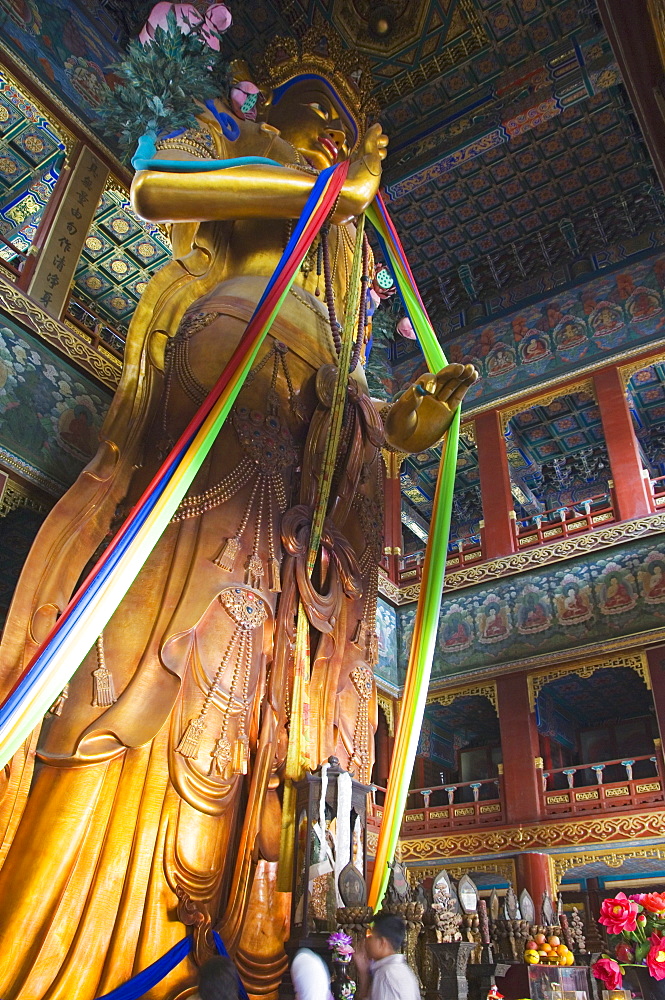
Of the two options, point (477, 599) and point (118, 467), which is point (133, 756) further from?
point (477, 599)

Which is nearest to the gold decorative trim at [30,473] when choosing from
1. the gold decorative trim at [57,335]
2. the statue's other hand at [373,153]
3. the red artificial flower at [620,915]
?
the gold decorative trim at [57,335]

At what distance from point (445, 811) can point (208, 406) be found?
5.79 metres

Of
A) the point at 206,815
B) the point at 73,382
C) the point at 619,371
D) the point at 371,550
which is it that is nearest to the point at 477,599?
the point at 619,371

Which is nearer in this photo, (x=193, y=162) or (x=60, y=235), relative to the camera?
(x=193, y=162)

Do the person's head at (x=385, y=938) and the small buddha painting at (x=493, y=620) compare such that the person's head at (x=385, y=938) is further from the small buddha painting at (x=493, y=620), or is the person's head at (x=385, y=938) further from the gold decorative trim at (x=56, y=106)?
the small buddha painting at (x=493, y=620)

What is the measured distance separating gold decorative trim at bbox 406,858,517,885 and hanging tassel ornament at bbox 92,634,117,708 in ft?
14.4

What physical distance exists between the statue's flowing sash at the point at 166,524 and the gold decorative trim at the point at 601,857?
3.93 metres

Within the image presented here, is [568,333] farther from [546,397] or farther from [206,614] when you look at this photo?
[206,614]

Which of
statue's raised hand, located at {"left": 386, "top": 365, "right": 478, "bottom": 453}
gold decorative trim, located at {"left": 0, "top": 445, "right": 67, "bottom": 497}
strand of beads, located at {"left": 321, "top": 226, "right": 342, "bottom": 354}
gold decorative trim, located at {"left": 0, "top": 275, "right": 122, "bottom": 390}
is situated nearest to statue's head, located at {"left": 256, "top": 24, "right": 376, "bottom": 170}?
strand of beads, located at {"left": 321, "top": 226, "right": 342, "bottom": 354}

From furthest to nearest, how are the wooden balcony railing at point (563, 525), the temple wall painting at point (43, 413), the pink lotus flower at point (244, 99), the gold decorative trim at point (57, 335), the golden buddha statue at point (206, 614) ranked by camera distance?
the wooden balcony railing at point (563, 525)
the pink lotus flower at point (244, 99)
the gold decorative trim at point (57, 335)
the temple wall painting at point (43, 413)
the golden buddha statue at point (206, 614)

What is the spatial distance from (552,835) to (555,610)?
77.3 inches

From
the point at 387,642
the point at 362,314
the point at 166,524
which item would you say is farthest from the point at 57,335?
the point at 387,642

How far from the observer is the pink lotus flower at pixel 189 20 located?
5.11m

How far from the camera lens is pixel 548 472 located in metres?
10.9
